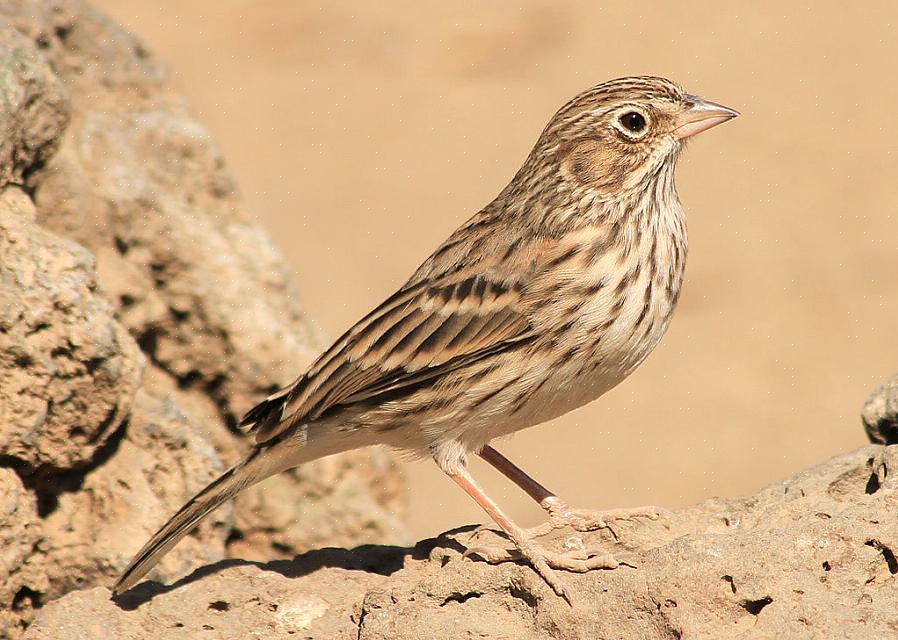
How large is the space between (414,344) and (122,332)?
4.22 ft

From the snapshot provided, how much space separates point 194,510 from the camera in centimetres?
573

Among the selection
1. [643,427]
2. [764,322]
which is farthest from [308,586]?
[764,322]

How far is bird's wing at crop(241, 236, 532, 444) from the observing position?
18.9ft

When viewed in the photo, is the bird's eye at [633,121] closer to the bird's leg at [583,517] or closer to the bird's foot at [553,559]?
the bird's leg at [583,517]

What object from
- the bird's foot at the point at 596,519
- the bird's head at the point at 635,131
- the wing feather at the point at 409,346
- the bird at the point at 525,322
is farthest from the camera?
the bird's head at the point at 635,131

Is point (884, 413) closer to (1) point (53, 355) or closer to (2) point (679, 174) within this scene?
(1) point (53, 355)

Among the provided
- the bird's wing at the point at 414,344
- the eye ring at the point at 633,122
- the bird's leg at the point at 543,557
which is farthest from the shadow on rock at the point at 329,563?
the eye ring at the point at 633,122

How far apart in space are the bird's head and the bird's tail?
1.85 m

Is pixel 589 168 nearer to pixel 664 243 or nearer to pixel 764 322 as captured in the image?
pixel 664 243

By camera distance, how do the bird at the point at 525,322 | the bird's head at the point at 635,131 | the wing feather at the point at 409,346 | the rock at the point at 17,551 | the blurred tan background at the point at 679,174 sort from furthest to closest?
the blurred tan background at the point at 679,174, the bird's head at the point at 635,131, the wing feather at the point at 409,346, the bird at the point at 525,322, the rock at the point at 17,551

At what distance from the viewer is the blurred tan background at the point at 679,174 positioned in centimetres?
1142

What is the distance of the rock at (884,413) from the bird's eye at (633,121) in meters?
1.52

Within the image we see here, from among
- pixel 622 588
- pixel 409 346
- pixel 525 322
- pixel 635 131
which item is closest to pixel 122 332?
pixel 409 346

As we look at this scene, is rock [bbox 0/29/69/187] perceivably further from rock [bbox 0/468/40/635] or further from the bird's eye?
the bird's eye
